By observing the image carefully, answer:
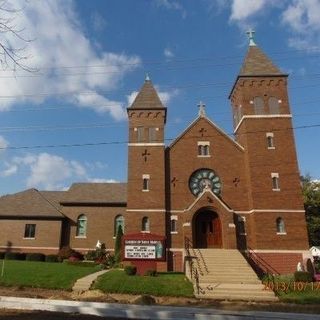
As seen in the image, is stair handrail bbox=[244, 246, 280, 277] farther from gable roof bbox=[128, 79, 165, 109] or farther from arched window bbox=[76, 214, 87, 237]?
arched window bbox=[76, 214, 87, 237]

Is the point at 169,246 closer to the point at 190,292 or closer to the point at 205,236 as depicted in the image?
the point at 205,236

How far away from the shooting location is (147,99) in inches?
1508

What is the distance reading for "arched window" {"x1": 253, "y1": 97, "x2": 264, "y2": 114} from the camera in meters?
36.1

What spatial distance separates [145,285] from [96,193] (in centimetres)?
2182

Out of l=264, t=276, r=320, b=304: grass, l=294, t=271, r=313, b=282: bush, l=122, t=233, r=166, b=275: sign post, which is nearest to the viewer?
l=264, t=276, r=320, b=304: grass

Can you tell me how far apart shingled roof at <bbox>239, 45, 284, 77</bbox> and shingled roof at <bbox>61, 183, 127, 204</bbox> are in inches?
675

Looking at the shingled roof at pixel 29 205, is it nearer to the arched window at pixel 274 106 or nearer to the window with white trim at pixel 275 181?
the window with white trim at pixel 275 181

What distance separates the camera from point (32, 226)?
40.4 meters

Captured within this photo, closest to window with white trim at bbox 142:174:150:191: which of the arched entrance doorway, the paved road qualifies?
the arched entrance doorway

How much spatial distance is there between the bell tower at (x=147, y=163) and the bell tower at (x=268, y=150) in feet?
23.1

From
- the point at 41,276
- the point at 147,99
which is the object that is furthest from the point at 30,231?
the point at 147,99

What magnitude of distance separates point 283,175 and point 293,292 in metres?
12.8

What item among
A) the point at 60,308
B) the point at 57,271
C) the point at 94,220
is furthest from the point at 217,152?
the point at 60,308

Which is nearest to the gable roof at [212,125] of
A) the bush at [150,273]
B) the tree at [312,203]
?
the bush at [150,273]
